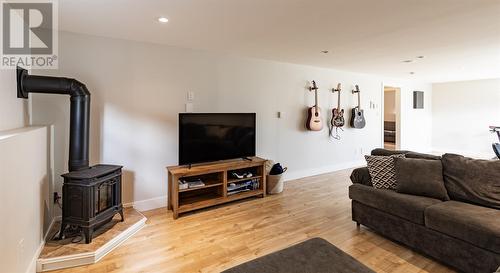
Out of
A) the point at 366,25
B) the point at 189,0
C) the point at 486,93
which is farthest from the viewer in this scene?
the point at 486,93

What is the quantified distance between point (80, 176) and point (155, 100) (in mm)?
1342

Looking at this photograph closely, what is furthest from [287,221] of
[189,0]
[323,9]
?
[189,0]

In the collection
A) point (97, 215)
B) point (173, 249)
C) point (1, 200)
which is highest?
point (1, 200)

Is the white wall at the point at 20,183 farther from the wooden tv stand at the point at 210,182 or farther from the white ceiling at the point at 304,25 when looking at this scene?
the wooden tv stand at the point at 210,182

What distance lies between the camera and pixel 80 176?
228 cm

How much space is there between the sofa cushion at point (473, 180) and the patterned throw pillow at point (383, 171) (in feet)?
1.47

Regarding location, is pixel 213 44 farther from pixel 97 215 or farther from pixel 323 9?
pixel 97 215

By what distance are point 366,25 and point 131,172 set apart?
3.16 metres

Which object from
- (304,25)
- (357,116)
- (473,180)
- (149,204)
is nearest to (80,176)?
(149,204)

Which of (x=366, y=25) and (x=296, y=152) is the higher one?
(x=366, y=25)

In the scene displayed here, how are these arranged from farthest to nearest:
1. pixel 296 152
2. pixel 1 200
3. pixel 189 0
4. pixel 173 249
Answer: pixel 296 152, pixel 173 249, pixel 189 0, pixel 1 200

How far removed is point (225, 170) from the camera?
339cm

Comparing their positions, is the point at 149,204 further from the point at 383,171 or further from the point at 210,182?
the point at 383,171

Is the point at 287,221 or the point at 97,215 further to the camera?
the point at 287,221
